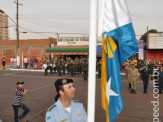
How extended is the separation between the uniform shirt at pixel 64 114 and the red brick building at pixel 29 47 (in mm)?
35143

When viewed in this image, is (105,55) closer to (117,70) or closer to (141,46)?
(117,70)

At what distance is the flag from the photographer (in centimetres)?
270

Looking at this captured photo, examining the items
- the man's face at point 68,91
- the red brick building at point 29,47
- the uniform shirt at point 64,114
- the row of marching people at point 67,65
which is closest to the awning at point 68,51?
the red brick building at point 29,47

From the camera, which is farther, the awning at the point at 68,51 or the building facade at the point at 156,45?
the awning at the point at 68,51

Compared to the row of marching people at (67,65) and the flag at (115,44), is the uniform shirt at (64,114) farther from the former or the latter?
the row of marching people at (67,65)

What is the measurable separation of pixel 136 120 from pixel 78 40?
28538 mm

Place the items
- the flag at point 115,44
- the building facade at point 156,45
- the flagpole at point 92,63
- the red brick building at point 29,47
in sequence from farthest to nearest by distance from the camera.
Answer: the red brick building at point 29,47, the building facade at point 156,45, the flag at point 115,44, the flagpole at point 92,63

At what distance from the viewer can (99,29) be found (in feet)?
9.09

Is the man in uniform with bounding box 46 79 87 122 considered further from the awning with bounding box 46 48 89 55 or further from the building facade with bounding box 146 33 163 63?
the awning with bounding box 46 48 89 55

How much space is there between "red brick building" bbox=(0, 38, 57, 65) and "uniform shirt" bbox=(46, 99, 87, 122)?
115 feet

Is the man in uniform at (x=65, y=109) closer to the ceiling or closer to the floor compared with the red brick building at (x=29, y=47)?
closer to the floor

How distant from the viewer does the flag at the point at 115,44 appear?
8.86ft

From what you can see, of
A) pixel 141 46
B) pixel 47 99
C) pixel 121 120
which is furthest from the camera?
pixel 141 46

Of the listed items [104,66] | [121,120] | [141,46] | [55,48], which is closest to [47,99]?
[121,120]
